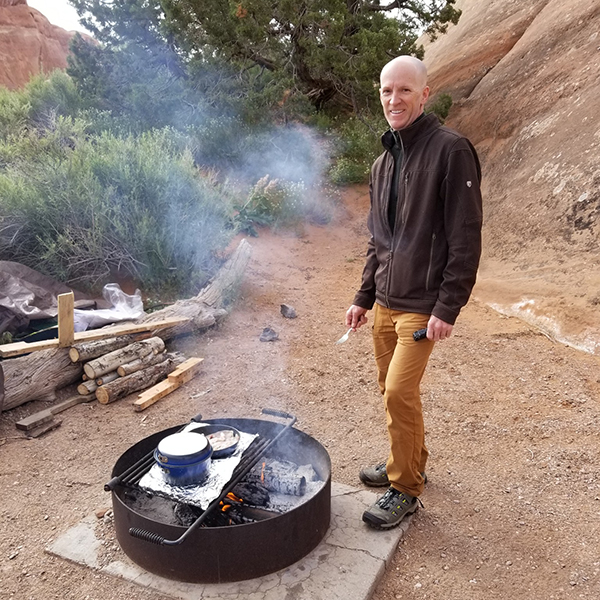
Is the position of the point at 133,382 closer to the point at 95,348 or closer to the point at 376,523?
the point at 95,348

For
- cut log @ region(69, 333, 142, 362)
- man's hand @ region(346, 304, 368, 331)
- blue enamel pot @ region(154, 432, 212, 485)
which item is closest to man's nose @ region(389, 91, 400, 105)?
man's hand @ region(346, 304, 368, 331)

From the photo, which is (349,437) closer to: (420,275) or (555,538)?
(555,538)

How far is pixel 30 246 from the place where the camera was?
20.6ft

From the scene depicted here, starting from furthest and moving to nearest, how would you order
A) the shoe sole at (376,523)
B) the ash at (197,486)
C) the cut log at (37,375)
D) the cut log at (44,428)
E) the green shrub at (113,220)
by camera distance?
the green shrub at (113,220) < the cut log at (37,375) < the cut log at (44,428) < the shoe sole at (376,523) < the ash at (197,486)

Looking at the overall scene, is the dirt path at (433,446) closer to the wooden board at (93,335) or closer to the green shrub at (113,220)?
the wooden board at (93,335)

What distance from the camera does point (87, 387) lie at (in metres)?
4.35

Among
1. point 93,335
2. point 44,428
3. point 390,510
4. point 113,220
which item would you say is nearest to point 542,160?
point 113,220

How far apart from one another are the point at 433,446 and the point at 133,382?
Answer: 7.97ft

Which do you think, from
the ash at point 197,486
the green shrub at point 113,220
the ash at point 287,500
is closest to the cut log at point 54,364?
the green shrub at point 113,220

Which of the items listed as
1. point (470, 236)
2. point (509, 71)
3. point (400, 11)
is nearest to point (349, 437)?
point (470, 236)

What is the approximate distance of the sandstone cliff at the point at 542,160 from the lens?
5785mm

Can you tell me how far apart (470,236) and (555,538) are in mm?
1597

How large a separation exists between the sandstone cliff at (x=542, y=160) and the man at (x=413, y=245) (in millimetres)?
3033

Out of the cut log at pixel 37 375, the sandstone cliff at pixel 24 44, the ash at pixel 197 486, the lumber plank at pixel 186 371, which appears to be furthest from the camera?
the sandstone cliff at pixel 24 44
